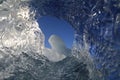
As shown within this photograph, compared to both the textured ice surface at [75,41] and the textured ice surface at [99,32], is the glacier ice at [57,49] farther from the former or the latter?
the textured ice surface at [99,32]

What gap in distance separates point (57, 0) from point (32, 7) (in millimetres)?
1100

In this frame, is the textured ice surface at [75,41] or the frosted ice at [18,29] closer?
the textured ice surface at [75,41]

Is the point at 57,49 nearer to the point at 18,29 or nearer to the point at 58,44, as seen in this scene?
the point at 58,44

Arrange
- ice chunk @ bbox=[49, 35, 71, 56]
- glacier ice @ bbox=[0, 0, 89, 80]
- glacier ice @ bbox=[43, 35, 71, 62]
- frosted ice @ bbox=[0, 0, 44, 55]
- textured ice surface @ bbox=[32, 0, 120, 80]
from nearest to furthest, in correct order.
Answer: textured ice surface @ bbox=[32, 0, 120, 80] → glacier ice @ bbox=[0, 0, 89, 80] → frosted ice @ bbox=[0, 0, 44, 55] → glacier ice @ bbox=[43, 35, 71, 62] → ice chunk @ bbox=[49, 35, 71, 56]

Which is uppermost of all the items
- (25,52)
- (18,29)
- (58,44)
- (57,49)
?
(18,29)

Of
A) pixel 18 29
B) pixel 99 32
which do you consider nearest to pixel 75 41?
pixel 99 32

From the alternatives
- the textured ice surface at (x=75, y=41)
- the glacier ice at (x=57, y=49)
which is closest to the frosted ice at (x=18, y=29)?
the textured ice surface at (x=75, y=41)

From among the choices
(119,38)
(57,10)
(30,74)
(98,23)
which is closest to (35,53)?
(30,74)

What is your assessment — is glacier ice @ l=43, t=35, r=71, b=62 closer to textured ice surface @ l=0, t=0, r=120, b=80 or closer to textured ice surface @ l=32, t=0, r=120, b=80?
textured ice surface @ l=0, t=0, r=120, b=80

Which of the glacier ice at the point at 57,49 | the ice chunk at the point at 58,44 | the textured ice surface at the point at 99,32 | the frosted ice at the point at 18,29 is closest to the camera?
the textured ice surface at the point at 99,32

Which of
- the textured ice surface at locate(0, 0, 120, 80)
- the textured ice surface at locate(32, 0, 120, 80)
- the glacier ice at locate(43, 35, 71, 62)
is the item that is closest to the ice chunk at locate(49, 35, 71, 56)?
the glacier ice at locate(43, 35, 71, 62)

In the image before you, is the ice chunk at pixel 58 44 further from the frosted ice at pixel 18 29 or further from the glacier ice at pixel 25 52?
the frosted ice at pixel 18 29

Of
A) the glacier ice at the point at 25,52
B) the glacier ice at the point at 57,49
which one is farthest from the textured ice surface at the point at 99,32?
the glacier ice at the point at 57,49

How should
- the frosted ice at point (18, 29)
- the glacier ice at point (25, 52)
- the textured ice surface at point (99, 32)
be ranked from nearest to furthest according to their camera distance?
the textured ice surface at point (99, 32)
the glacier ice at point (25, 52)
the frosted ice at point (18, 29)
